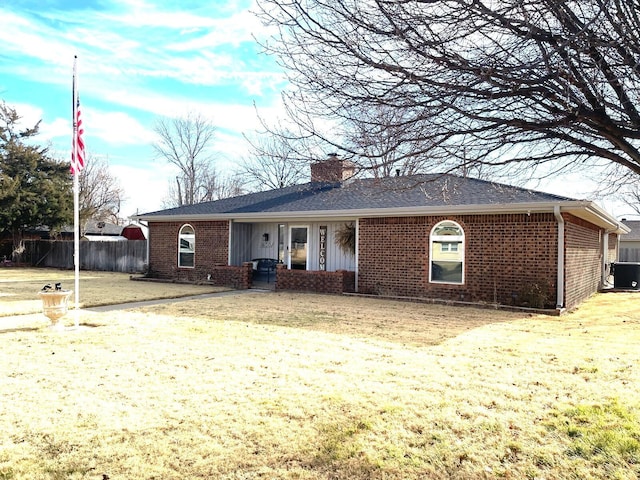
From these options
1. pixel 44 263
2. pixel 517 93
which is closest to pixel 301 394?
pixel 517 93

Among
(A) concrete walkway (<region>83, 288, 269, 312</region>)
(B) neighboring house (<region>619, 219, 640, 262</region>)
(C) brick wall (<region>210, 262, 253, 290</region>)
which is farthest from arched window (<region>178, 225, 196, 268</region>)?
(B) neighboring house (<region>619, 219, 640, 262</region>)

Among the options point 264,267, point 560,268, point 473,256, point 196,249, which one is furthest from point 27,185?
point 560,268

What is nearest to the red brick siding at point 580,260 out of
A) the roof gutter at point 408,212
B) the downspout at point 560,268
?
the downspout at point 560,268

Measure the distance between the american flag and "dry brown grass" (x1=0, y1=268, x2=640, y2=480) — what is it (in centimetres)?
283

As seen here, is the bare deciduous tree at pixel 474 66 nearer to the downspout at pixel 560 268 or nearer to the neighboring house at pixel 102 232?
→ the downspout at pixel 560 268

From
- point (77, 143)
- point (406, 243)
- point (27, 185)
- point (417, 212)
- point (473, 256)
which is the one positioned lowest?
point (473, 256)

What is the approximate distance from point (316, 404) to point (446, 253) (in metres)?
8.98

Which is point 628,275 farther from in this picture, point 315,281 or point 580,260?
point 315,281

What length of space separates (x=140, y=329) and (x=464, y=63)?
686 centimetres

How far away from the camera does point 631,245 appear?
117 ft

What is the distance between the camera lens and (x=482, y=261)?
1208 cm

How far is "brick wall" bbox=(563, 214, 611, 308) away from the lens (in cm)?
1171

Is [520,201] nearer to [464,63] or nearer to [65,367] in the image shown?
[464,63]

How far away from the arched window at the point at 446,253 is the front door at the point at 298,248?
4882 mm
